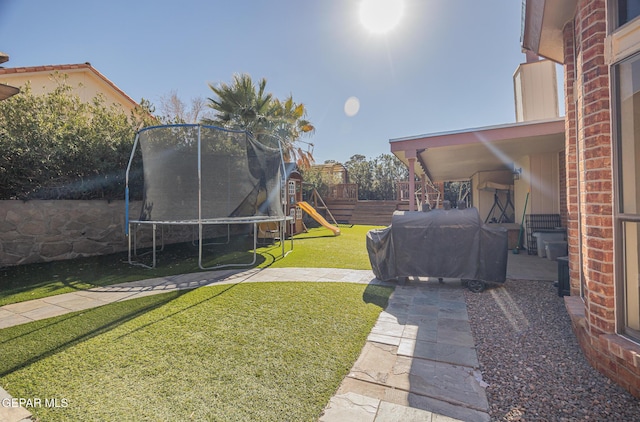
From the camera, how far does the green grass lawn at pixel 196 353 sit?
65.4 inches

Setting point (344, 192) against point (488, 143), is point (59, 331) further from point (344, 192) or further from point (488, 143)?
point (344, 192)

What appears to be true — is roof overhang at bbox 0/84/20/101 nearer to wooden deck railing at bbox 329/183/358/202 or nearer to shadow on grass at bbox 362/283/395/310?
shadow on grass at bbox 362/283/395/310

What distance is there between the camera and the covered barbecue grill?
3836 mm

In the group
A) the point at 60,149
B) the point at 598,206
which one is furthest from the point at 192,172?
the point at 598,206

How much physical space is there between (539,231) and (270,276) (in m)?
5.77

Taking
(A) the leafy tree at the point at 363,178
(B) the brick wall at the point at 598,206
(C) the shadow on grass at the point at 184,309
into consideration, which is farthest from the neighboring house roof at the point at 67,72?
(A) the leafy tree at the point at 363,178

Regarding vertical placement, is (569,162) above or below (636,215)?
above

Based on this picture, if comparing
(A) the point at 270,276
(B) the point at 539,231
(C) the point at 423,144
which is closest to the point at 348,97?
(C) the point at 423,144

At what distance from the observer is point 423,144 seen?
5.33 metres

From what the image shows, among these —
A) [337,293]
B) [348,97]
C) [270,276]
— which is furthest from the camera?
[348,97]

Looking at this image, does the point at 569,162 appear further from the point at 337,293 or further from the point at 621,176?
the point at 337,293

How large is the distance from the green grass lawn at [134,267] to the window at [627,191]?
3.78m

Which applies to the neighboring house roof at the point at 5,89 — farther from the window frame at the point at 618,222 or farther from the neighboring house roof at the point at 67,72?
the neighboring house roof at the point at 67,72

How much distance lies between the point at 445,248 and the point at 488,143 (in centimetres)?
261
